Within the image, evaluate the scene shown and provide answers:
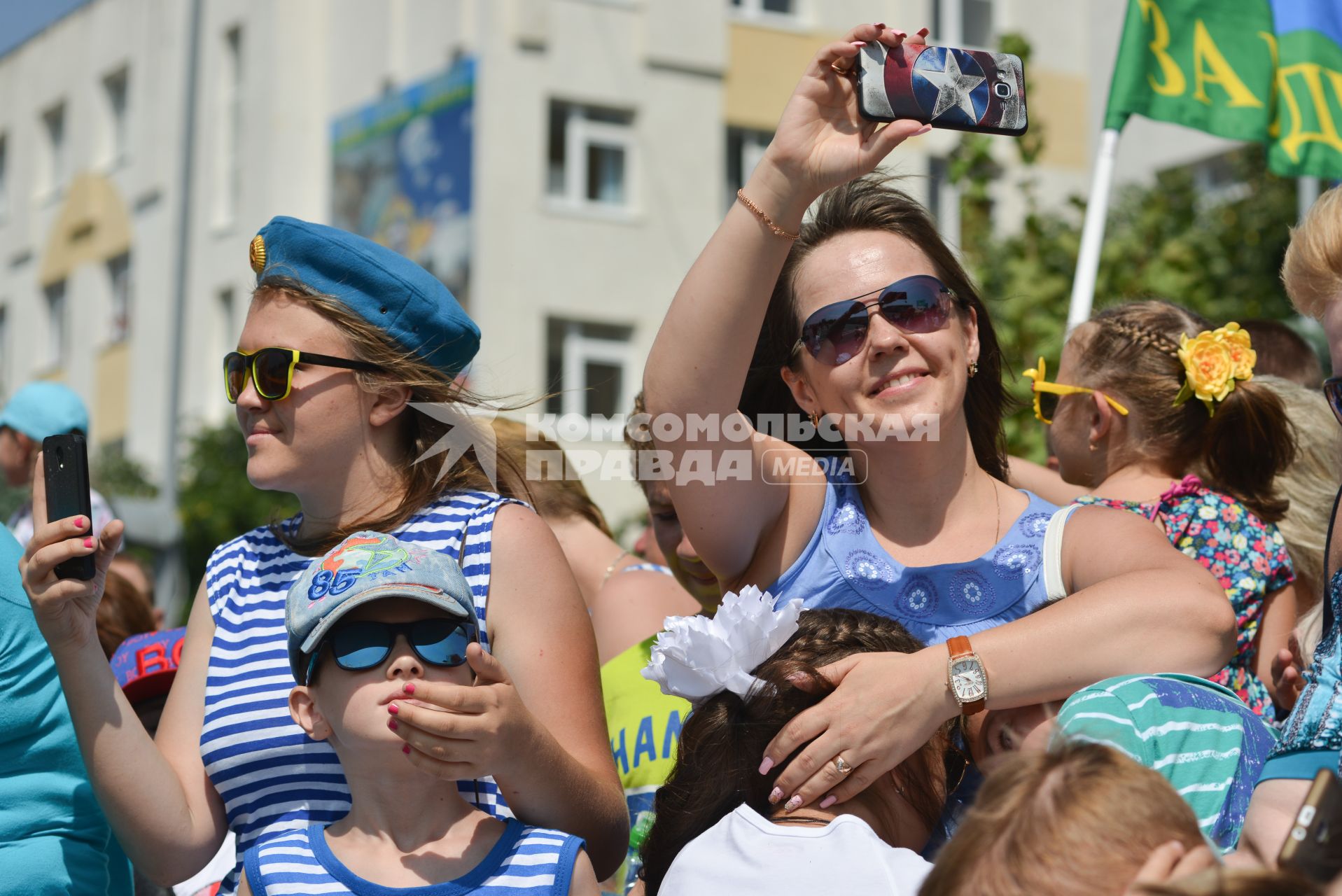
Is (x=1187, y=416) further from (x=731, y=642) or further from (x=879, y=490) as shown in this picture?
(x=731, y=642)

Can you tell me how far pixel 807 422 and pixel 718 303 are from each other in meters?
0.68

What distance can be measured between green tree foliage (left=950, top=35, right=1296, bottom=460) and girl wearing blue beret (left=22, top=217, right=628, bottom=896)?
97.7 inches

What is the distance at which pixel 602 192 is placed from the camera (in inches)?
705

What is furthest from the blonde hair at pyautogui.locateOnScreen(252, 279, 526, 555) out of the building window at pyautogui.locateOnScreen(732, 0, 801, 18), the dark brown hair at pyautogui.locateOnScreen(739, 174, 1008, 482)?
the building window at pyautogui.locateOnScreen(732, 0, 801, 18)

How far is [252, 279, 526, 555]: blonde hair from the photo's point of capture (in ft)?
9.21

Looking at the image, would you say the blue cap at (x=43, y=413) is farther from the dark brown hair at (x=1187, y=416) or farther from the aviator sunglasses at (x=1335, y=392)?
the aviator sunglasses at (x=1335, y=392)

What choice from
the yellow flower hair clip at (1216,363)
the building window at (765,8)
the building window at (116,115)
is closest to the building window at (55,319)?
the building window at (116,115)

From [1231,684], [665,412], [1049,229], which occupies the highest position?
[1049,229]

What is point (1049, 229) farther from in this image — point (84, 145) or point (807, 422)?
point (84, 145)

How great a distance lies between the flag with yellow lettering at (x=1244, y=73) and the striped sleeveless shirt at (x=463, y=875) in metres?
3.72

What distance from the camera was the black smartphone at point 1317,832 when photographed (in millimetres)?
1649

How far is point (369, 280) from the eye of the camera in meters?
2.85

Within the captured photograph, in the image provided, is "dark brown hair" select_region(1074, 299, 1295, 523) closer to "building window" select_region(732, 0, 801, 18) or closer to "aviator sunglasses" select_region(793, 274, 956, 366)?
"aviator sunglasses" select_region(793, 274, 956, 366)

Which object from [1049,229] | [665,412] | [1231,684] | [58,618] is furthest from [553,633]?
[1049,229]
